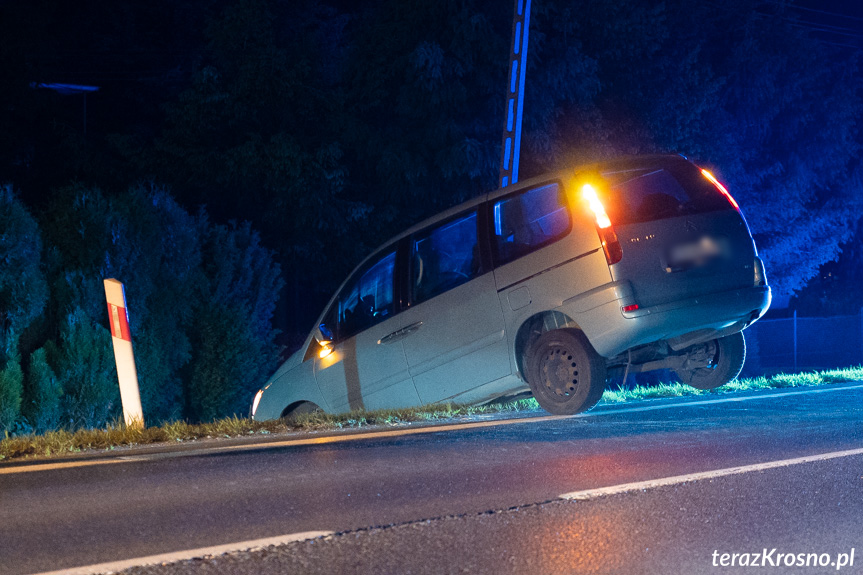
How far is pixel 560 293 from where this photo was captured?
8094 millimetres

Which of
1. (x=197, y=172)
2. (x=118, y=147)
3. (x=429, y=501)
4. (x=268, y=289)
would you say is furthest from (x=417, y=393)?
(x=118, y=147)

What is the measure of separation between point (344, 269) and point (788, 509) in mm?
16734

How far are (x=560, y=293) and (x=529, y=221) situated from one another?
733 mm

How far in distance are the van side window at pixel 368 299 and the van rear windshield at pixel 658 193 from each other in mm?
2453

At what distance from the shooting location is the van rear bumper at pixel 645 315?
777 centimetres

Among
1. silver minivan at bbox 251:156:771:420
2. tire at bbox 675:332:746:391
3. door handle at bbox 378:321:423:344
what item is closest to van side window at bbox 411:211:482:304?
silver minivan at bbox 251:156:771:420

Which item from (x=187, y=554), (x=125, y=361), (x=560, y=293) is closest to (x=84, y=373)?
(x=125, y=361)

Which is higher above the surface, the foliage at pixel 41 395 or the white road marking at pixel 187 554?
the foliage at pixel 41 395

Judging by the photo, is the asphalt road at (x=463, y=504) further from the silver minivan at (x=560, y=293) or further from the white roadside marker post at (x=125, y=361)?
the white roadside marker post at (x=125, y=361)

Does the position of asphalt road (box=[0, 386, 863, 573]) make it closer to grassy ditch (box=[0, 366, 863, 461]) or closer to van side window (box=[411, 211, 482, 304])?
grassy ditch (box=[0, 366, 863, 461])

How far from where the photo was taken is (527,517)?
4.78 meters

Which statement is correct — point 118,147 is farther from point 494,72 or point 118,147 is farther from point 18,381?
point 18,381

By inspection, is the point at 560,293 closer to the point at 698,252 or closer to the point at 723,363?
the point at 698,252

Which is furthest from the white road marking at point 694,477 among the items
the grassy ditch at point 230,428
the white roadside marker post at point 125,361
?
the white roadside marker post at point 125,361
